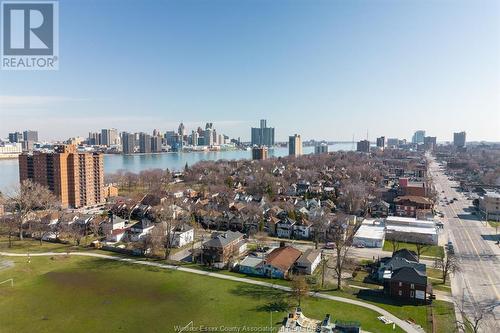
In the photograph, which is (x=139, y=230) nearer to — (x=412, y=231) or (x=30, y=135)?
(x=412, y=231)

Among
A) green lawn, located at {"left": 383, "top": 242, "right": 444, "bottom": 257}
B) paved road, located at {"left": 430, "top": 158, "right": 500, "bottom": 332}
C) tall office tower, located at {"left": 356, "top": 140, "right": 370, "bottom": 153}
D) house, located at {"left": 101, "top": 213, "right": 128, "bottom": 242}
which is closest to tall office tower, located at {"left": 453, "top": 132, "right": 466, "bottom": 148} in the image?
tall office tower, located at {"left": 356, "top": 140, "right": 370, "bottom": 153}

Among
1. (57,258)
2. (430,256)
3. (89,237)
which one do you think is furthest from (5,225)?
(430,256)

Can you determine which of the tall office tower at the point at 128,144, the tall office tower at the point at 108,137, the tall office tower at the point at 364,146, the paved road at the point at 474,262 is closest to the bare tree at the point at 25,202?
the paved road at the point at 474,262

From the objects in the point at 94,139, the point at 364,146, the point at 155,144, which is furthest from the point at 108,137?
the point at 364,146

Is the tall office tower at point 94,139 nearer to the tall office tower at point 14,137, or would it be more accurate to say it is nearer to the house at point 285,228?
the tall office tower at point 14,137

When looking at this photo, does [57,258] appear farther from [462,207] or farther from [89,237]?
[462,207]
